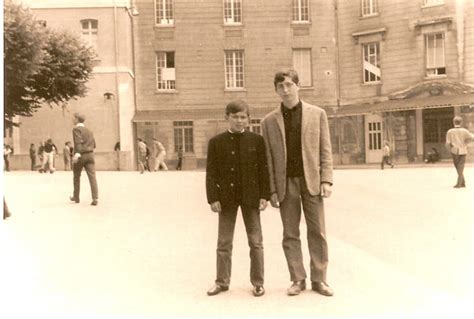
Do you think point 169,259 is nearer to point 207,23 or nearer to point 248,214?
point 248,214

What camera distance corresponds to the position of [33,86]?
27812 millimetres

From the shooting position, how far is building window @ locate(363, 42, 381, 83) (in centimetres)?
3688

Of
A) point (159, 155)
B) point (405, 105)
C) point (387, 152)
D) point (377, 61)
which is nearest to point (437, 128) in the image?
point (405, 105)

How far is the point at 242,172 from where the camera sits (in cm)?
616

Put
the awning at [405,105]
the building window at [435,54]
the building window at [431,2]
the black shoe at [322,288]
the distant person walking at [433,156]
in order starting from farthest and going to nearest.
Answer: the building window at [435,54]
the building window at [431,2]
the distant person walking at [433,156]
the awning at [405,105]
the black shoe at [322,288]

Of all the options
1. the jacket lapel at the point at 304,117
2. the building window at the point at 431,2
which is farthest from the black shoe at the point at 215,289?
the building window at the point at 431,2

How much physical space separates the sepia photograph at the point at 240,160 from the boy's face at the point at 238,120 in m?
0.01

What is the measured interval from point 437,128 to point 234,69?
10754 millimetres

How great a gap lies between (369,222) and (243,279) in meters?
4.81

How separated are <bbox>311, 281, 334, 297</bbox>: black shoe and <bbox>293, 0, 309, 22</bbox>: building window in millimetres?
33098

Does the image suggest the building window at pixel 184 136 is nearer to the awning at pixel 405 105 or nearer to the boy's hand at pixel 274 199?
the awning at pixel 405 105

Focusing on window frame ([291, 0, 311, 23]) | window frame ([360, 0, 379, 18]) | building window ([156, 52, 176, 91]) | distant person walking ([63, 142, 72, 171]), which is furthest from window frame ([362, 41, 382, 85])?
distant person walking ([63, 142, 72, 171])

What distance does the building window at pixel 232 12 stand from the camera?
38.0 meters

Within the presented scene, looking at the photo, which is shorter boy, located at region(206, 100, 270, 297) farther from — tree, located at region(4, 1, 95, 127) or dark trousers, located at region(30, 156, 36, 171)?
dark trousers, located at region(30, 156, 36, 171)
